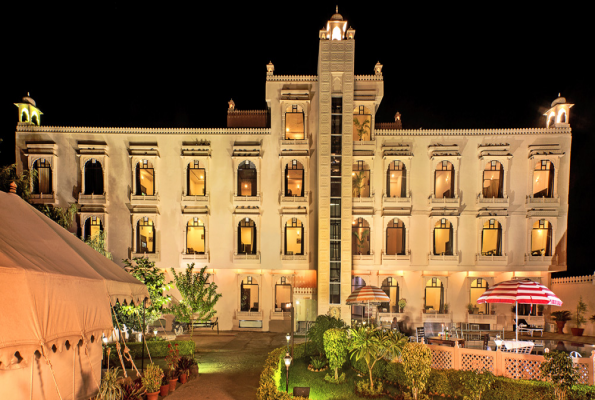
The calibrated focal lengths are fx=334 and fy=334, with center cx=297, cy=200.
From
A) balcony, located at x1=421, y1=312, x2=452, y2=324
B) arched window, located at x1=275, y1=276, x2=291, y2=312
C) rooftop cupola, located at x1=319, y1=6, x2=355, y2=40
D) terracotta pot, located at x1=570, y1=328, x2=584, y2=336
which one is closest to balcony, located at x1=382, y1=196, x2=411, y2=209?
balcony, located at x1=421, y1=312, x2=452, y2=324

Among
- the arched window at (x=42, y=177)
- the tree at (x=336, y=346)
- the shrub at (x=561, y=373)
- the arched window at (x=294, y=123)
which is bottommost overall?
the tree at (x=336, y=346)

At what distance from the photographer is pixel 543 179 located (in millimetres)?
22828

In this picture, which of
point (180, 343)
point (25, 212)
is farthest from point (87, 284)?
point (180, 343)

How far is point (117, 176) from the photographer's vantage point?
22984 millimetres

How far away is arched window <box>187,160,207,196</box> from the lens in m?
23.3

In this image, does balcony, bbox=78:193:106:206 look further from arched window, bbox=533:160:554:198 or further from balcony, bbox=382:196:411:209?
arched window, bbox=533:160:554:198

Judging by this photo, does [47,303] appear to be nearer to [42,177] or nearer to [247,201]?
[247,201]

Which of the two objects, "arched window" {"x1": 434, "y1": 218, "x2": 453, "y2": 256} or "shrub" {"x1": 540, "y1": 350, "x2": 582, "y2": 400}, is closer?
"shrub" {"x1": 540, "y1": 350, "x2": 582, "y2": 400}

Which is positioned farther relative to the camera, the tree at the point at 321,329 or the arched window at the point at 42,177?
the arched window at the point at 42,177

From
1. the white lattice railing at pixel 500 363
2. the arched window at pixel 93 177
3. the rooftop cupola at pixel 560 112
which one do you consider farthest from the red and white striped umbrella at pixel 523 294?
the arched window at pixel 93 177

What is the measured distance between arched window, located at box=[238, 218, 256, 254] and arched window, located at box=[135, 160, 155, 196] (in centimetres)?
661

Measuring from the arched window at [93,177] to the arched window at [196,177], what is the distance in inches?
235

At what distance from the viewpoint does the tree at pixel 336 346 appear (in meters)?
12.0

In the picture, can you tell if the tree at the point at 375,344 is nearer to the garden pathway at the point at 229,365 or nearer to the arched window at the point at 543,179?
the garden pathway at the point at 229,365
